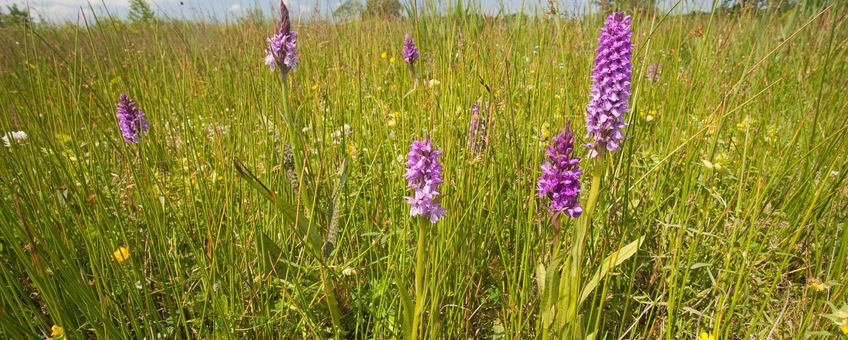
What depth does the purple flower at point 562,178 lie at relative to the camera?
99cm

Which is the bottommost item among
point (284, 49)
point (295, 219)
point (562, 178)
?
point (295, 219)

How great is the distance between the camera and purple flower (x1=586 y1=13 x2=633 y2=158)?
3.34ft

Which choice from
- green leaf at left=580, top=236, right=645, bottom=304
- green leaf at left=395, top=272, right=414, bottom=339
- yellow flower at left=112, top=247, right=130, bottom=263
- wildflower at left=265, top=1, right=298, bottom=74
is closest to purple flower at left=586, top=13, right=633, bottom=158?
green leaf at left=580, top=236, right=645, bottom=304

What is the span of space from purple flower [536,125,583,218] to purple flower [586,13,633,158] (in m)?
0.11

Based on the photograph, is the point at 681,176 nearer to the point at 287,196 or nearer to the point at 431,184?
the point at 431,184

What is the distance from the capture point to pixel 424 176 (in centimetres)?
89

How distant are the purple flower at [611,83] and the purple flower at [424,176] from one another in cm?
43

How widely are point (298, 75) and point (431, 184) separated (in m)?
2.77

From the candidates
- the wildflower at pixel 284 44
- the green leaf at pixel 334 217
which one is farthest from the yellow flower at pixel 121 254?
the wildflower at pixel 284 44

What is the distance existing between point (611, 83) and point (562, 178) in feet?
0.83

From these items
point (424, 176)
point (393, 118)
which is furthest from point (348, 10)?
point (424, 176)

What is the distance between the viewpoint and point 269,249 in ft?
4.11

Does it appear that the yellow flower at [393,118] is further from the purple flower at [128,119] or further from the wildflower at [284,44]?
the purple flower at [128,119]

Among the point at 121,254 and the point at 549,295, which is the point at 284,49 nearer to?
the point at 121,254
